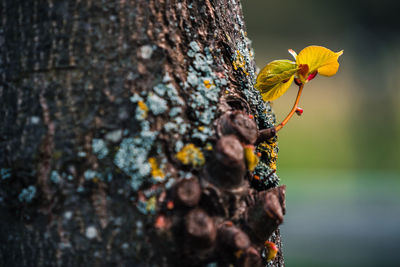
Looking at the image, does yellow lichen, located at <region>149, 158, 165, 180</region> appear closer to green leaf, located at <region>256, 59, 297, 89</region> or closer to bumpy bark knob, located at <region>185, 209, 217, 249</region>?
bumpy bark knob, located at <region>185, 209, 217, 249</region>

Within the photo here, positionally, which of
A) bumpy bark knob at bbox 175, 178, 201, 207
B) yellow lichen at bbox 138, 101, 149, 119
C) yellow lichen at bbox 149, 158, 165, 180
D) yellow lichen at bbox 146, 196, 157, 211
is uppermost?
yellow lichen at bbox 138, 101, 149, 119

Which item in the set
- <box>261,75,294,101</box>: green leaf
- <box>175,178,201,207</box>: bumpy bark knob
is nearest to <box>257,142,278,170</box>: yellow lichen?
<box>261,75,294,101</box>: green leaf

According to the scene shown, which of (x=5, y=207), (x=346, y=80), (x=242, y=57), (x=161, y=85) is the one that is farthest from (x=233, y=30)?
(x=346, y=80)

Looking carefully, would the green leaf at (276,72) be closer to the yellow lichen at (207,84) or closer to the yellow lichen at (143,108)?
the yellow lichen at (207,84)

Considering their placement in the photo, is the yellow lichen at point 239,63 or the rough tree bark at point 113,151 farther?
the yellow lichen at point 239,63

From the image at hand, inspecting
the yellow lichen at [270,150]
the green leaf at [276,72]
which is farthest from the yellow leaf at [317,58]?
the yellow lichen at [270,150]

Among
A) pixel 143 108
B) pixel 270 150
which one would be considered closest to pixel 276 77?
pixel 270 150

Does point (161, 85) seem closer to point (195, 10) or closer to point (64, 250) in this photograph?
point (195, 10)
